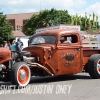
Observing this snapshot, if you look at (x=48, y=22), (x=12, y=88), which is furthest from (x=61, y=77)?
(x=48, y=22)

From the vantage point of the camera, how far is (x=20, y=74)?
8391 mm

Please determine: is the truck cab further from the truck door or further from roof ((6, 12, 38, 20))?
roof ((6, 12, 38, 20))

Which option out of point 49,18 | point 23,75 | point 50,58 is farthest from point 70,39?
point 49,18

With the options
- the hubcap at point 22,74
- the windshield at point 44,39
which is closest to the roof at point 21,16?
the windshield at point 44,39

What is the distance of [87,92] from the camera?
25.0 ft

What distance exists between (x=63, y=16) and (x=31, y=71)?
5348 cm

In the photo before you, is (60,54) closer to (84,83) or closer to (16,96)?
(84,83)

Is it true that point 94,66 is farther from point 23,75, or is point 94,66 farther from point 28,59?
point 23,75

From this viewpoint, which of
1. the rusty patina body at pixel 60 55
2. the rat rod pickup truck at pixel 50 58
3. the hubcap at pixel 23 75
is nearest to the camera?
the hubcap at pixel 23 75

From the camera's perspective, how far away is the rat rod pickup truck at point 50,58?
8516 millimetres

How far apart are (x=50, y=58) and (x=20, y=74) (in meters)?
1.32

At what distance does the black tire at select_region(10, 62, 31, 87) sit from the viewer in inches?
321

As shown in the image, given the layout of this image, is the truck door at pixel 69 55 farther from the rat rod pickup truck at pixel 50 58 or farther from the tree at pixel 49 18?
the tree at pixel 49 18

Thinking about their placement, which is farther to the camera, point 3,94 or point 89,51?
point 89,51
